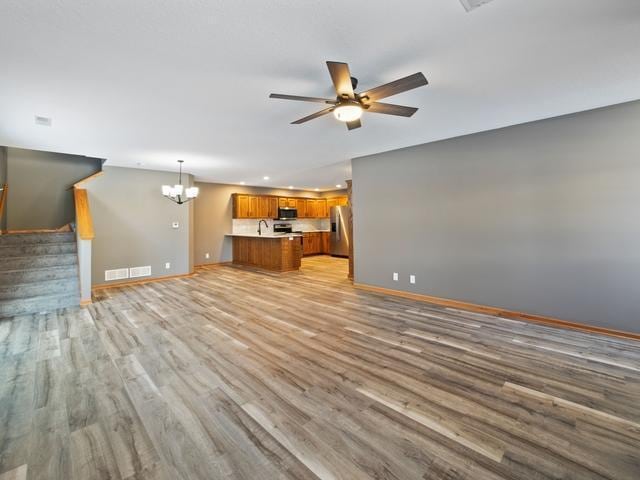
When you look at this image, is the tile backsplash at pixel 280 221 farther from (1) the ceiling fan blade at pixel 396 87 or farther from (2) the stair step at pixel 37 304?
(1) the ceiling fan blade at pixel 396 87

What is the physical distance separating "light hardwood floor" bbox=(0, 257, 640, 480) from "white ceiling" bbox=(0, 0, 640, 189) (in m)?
2.56

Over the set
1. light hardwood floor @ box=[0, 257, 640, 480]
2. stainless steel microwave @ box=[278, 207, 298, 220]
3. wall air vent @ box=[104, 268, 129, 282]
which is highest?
stainless steel microwave @ box=[278, 207, 298, 220]

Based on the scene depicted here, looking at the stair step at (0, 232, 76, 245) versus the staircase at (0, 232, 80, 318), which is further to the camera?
the stair step at (0, 232, 76, 245)

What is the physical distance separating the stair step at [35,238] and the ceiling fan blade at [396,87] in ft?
20.1

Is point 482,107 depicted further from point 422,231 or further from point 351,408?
point 351,408

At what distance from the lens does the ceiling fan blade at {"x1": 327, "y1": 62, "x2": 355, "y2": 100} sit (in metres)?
1.79

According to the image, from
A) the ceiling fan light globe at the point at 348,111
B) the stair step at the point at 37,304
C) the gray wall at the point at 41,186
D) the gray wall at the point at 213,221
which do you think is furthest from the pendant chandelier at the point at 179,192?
the ceiling fan light globe at the point at 348,111

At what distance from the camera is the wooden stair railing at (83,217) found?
4404mm

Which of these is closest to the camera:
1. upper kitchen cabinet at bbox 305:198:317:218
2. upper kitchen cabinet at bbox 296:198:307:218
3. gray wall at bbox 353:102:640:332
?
gray wall at bbox 353:102:640:332

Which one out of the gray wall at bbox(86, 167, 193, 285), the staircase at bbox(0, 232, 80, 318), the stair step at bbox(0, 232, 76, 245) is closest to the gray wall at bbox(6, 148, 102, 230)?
the gray wall at bbox(86, 167, 193, 285)

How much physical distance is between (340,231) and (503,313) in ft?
20.4

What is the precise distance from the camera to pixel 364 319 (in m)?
3.69

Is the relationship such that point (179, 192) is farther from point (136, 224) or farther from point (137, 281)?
point (137, 281)

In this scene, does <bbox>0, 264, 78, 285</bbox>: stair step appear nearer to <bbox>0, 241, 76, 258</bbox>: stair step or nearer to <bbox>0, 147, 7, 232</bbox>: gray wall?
<bbox>0, 241, 76, 258</bbox>: stair step
